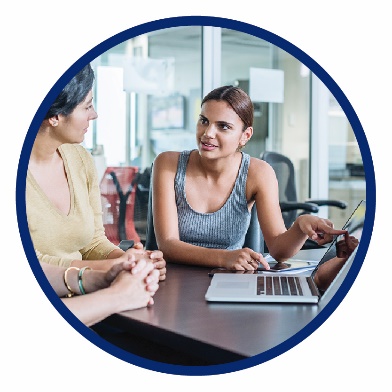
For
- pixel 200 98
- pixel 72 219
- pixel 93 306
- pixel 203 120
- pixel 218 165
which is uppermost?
pixel 200 98

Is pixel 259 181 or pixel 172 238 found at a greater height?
pixel 259 181

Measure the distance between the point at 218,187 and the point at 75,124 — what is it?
15.8 inches

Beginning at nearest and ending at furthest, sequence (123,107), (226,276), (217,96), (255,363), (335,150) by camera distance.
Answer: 1. (255,363)
2. (226,276)
3. (217,96)
4. (123,107)
5. (335,150)

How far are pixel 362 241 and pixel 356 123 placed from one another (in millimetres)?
199

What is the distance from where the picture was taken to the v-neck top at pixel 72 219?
47.1 inches

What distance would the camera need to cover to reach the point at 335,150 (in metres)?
3.56

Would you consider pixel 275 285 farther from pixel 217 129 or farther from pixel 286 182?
pixel 286 182

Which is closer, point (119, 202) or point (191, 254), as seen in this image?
point (191, 254)

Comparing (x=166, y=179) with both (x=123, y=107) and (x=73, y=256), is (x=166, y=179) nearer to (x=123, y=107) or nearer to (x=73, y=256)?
(x=73, y=256)

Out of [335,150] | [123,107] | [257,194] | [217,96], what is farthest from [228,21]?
[335,150]

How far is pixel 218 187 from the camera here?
4.82 feet

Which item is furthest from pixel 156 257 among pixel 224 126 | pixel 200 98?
pixel 200 98

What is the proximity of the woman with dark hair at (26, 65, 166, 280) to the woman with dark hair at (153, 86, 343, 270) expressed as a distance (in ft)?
0.53

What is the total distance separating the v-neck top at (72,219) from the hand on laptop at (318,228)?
0.40 meters
